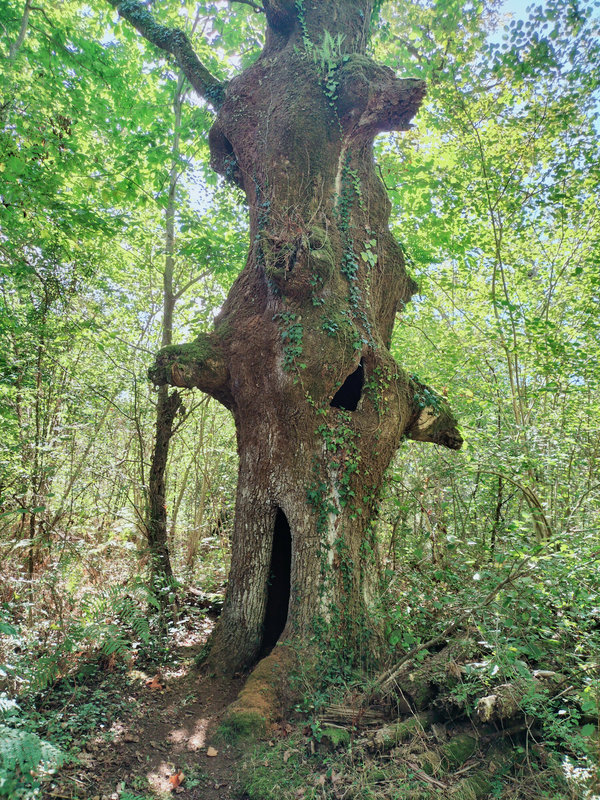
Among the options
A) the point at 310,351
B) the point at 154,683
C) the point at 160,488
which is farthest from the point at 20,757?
the point at 160,488

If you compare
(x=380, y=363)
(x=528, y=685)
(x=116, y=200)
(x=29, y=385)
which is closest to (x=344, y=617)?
(x=528, y=685)

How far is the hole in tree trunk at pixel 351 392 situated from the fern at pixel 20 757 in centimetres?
360

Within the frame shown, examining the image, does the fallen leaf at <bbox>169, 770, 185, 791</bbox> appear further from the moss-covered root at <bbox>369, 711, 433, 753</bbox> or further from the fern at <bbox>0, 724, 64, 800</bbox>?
the moss-covered root at <bbox>369, 711, 433, 753</bbox>

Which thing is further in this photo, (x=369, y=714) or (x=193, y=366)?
(x=193, y=366)

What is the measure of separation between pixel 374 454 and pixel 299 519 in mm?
1020

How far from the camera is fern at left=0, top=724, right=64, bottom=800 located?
2.25 metres

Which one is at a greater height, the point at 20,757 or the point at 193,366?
the point at 193,366

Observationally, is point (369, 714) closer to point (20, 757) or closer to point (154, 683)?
point (154, 683)

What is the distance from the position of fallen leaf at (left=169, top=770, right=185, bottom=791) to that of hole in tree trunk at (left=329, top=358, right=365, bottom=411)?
11.1ft

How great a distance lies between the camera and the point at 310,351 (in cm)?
455

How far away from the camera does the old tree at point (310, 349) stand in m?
4.32

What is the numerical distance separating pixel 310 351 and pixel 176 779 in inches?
140

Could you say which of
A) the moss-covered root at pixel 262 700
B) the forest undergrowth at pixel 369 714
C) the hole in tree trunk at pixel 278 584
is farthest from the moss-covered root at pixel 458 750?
the hole in tree trunk at pixel 278 584

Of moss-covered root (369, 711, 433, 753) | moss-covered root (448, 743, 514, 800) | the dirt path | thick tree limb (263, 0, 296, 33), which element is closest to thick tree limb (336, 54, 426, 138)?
thick tree limb (263, 0, 296, 33)
